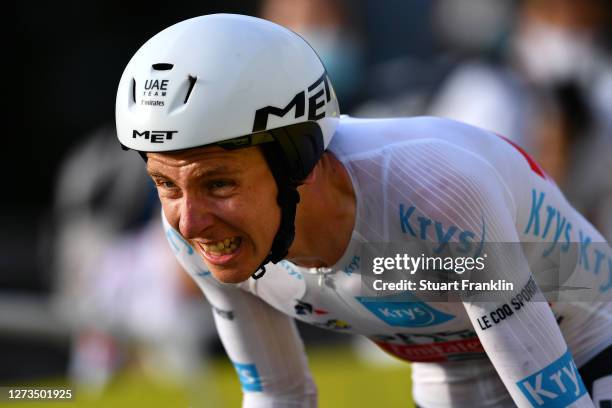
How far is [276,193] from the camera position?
4.66 metres

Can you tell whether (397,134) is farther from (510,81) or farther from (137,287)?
(137,287)

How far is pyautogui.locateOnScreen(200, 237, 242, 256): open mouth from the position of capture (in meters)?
4.59

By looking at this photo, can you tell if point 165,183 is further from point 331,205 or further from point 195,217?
point 331,205

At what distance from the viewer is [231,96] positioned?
14.6 ft

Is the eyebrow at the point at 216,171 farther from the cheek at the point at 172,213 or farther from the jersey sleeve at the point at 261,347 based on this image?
the jersey sleeve at the point at 261,347

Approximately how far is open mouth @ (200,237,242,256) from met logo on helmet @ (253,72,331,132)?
39 centimetres

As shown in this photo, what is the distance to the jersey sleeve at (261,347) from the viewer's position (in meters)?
5.45

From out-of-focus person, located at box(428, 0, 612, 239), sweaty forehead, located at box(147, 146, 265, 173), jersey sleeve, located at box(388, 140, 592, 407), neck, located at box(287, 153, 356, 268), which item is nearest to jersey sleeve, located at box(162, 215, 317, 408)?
neck, located at box(287, 153, 356, 268)

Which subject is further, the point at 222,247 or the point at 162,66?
the point at 222,247

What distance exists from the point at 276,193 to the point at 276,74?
1.33ft

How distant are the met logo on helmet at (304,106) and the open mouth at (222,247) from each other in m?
0.39

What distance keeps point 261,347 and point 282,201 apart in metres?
1.05


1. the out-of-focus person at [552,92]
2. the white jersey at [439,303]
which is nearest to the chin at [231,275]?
the white jersey at [439,303]

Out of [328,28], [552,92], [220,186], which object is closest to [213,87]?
[220,186]
